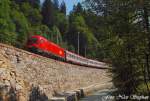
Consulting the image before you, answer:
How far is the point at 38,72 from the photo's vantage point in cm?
2080

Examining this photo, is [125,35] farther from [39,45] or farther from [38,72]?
[39,45]

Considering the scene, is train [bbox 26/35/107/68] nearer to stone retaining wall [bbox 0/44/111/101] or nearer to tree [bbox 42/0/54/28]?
stone retaining wall [bbox 0/44/111/101]

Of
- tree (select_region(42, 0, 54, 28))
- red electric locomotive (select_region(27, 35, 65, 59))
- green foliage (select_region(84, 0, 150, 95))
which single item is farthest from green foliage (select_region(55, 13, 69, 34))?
green foliage (select_region(84, 0, 150, 95))

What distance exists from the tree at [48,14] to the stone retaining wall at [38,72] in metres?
69.3

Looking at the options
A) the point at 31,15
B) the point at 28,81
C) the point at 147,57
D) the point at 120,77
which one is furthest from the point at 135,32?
the point at 31,15

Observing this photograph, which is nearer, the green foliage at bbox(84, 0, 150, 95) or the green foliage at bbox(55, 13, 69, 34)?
the green foliage at bbox(84, 0, 150, 95)

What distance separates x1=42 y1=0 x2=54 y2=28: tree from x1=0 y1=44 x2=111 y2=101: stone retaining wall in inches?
2730

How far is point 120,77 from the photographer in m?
14.0

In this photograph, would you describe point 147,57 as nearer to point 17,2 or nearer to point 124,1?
point 124,1

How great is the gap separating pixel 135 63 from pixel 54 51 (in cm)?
1788

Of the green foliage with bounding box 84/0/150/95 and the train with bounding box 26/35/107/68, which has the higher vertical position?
the train with bounding box 26/35/107/68

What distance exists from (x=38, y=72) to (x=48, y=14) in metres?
84.9

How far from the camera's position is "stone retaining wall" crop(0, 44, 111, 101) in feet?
51.7

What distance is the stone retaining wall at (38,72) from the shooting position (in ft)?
51.7
